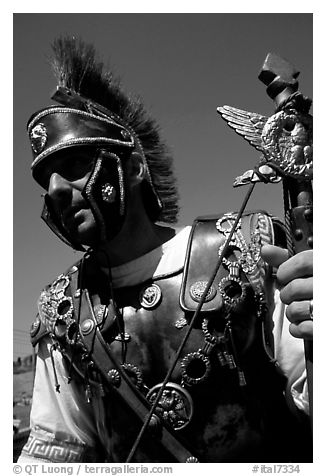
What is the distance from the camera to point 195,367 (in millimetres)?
1845

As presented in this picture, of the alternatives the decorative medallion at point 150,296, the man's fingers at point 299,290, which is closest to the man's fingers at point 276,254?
the man's fingers at point 299,290

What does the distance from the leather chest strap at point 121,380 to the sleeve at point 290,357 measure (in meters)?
0.45

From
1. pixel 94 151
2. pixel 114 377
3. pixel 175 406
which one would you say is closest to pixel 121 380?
pixel 114 377

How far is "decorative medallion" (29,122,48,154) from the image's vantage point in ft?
6.82

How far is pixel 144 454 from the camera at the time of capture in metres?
1.89

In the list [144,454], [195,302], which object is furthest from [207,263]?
[144,454]

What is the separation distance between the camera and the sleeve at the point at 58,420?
6.93 feet

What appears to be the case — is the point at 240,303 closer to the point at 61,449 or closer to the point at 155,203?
the point at 155,203

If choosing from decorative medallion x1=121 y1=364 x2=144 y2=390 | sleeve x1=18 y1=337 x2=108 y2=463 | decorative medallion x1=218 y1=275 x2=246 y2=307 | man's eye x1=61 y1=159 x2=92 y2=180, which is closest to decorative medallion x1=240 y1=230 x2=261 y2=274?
decorative medallion x1=218 y1=275 x2=246 y2=307

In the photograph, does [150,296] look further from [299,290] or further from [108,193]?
[299,290]

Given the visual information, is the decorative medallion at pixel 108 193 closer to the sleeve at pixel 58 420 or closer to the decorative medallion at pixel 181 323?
the decorative medallion at pixel 181 323

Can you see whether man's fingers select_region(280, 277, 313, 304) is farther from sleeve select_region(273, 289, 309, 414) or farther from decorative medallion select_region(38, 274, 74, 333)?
decorative medallion select_region(38, 274, 74, 333)

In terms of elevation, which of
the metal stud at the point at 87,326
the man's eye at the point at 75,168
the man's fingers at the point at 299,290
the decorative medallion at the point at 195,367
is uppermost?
the man's eye at the point at 75,168

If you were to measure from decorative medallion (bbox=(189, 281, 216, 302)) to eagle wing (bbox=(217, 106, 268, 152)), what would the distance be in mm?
587
